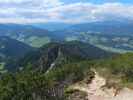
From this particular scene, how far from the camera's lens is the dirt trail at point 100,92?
386 ft

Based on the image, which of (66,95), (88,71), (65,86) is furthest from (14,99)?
(88,71)

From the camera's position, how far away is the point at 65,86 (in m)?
137

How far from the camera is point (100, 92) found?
13288 cm

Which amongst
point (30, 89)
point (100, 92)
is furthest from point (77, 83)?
point (30, 89)

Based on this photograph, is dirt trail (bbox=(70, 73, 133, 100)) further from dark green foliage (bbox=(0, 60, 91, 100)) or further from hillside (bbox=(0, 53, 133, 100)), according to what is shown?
dark green foliage (bbox=(0, 60, 91, 100))

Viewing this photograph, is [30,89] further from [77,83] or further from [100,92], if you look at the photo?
[77,83]

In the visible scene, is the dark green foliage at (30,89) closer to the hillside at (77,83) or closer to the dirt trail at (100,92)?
the hillside at (77,83)

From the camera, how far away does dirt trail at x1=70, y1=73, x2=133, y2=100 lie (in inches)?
4637

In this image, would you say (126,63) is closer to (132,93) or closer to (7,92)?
(132,93)

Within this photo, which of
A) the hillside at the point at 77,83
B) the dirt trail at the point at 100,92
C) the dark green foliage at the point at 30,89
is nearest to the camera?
the dark green foliage at the point at 30,89

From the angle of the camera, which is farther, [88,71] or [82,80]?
[88,71]

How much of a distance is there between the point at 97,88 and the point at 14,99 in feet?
118

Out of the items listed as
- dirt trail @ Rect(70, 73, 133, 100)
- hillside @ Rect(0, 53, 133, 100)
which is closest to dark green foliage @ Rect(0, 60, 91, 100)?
hillside @ Rect(0, 53, 133, 100)

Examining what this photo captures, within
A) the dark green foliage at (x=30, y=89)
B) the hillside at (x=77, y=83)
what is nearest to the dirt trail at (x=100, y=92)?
the hillside at (x=77, y=83)
